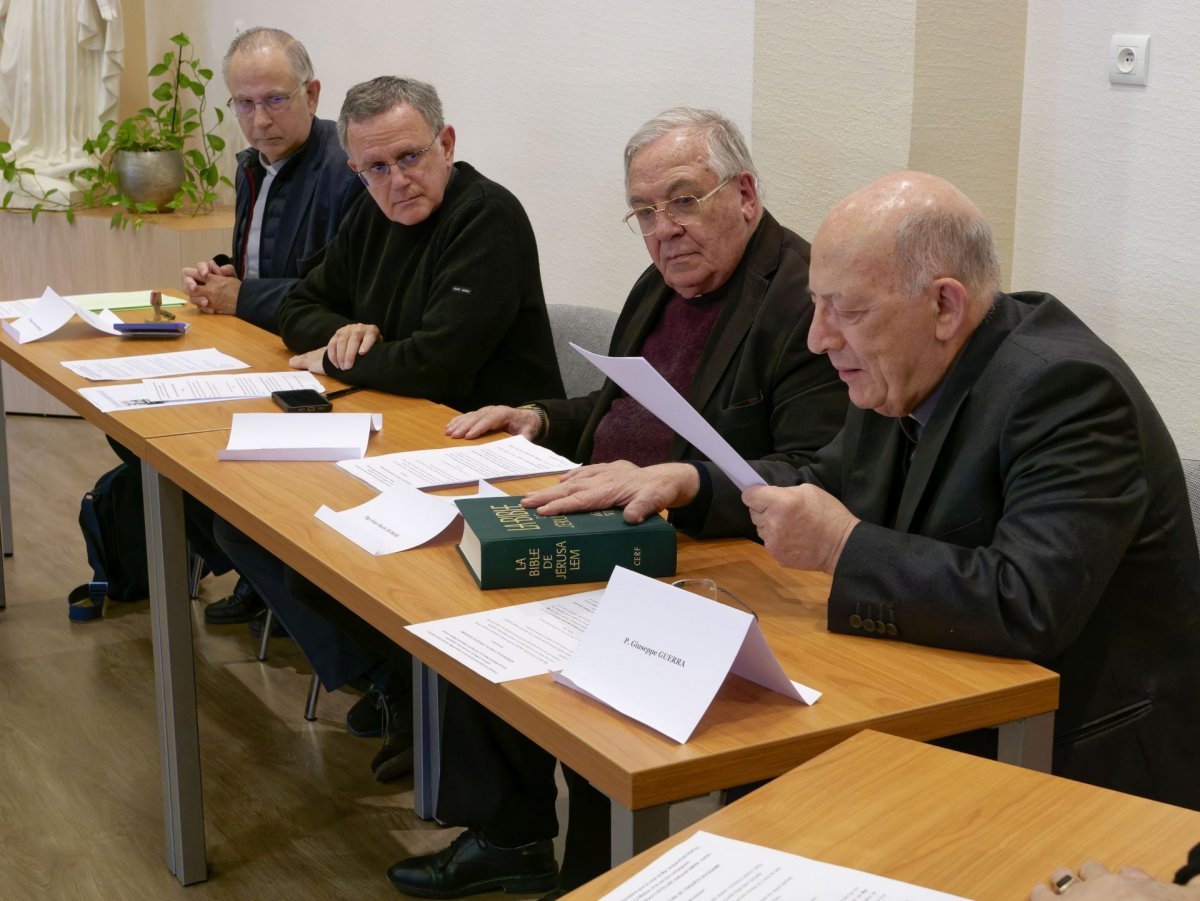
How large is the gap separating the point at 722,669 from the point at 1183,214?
1.88 metres

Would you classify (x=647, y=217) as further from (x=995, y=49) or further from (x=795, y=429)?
(x=995, y=49)

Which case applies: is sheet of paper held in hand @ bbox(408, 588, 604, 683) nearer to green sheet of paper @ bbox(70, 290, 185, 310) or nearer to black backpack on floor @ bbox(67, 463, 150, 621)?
black backpack on floor @ bbox(67, 463, 150, 621)

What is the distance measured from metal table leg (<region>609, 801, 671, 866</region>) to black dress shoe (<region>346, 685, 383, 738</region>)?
1.96m

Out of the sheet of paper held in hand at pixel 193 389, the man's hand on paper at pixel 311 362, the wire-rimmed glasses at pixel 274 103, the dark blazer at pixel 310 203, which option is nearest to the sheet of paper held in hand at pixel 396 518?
the sheet of paper held in hand at pixel 193 389

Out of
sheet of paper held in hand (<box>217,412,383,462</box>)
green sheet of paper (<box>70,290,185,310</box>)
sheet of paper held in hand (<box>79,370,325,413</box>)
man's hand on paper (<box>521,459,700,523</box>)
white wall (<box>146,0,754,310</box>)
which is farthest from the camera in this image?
green sheet of paper (<box>70,290,185,310</box>)

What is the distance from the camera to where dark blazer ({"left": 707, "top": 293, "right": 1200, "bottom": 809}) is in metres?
1.71

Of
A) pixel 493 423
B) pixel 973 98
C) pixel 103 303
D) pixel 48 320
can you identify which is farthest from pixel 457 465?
pixel 103 303

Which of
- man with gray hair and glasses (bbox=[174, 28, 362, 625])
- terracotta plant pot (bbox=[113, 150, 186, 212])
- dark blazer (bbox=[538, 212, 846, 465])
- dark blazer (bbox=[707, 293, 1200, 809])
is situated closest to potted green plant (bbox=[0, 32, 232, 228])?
terracotta plant pot (bbox=[113, 150, 186, 212])

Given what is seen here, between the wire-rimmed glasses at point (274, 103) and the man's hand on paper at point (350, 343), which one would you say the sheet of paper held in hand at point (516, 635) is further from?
the wire-rimmed glasses at point (274, 103)

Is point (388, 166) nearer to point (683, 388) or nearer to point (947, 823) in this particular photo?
point (683, 388)

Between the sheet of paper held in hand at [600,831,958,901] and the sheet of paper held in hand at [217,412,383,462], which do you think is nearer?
the sheet of paper held in hand at [600,831,958,901]

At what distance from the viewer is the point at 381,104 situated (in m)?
3.20

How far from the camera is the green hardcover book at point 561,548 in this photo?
1.90 metres

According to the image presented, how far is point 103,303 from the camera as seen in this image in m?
4.15
